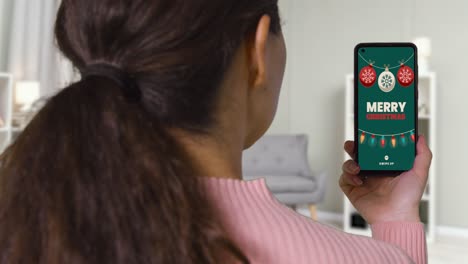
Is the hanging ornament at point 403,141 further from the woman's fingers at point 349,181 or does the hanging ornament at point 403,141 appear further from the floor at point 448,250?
the floor at point 448,250

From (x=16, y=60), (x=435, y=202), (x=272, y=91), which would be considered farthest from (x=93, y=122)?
(x=435, y=202)

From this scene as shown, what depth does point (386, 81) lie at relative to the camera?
0.86 meters

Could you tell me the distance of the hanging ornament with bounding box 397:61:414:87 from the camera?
0.86 m

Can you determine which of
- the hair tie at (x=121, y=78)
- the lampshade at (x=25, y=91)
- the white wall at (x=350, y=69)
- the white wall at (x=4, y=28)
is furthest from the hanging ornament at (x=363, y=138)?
the white wall at (x=350, y=69)

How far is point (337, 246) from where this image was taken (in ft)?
1.47

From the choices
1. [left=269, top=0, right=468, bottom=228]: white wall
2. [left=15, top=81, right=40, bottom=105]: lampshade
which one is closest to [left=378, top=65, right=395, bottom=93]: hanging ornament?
[left=15, top=81, right=40, bottom=105]: lampshade

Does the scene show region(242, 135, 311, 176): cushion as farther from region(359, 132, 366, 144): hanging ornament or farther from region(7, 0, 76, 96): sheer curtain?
region(359, 132, 366, 144): hanging ornament

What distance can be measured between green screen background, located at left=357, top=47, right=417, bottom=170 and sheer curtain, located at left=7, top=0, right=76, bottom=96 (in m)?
2.89

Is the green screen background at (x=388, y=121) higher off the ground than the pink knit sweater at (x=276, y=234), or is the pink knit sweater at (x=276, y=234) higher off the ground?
the green screen background at (x=388, y=121)

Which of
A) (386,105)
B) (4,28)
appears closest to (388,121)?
(386,105)

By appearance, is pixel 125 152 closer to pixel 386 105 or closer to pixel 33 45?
pixel 386 105

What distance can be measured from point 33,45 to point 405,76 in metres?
3.25

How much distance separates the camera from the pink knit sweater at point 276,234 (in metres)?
0.44

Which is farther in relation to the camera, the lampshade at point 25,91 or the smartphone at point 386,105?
the lampshade at point 25,91
